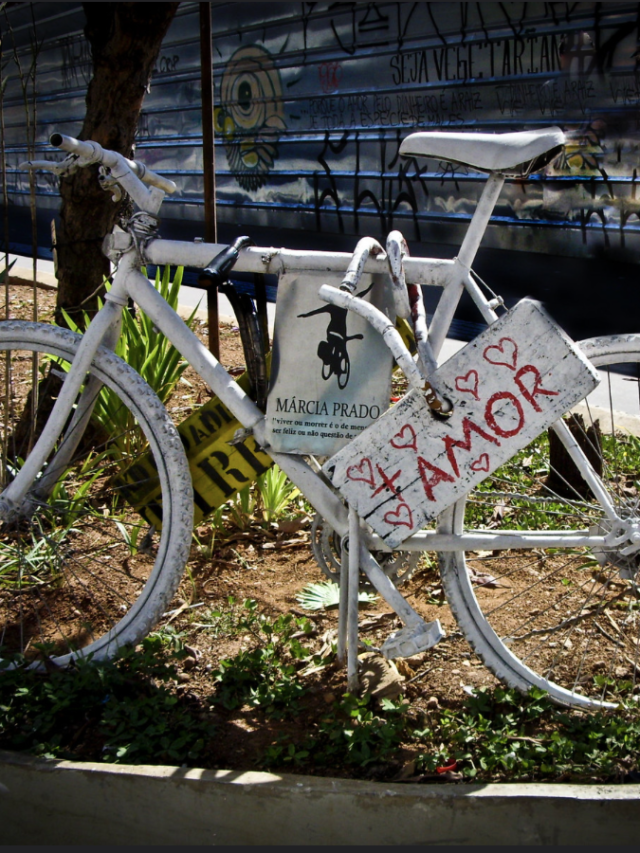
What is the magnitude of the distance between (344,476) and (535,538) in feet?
1.83

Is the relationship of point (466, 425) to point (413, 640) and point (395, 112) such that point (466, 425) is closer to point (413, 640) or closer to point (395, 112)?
point (413, 640)

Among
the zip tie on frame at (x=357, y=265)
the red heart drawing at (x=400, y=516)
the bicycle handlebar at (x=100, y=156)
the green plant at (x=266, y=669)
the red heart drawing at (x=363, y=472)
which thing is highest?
the bicycle handlebar at (x=100, y=156)

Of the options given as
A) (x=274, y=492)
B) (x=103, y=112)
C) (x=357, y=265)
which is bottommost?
(x=274, y=492)

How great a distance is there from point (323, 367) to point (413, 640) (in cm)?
78

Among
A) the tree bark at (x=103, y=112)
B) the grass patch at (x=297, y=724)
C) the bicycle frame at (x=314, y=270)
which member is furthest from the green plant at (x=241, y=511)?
the tree bark at (x=103, y=112)

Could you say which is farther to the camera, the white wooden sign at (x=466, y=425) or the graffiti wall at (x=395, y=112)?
the graffiti wall at (x=395, y=112)

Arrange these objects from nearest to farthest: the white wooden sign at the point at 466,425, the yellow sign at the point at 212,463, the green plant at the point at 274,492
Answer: the white wooden sign at the point at 466,425, the yellow sign at the point at 212,463, the green plant at the point at 274,492

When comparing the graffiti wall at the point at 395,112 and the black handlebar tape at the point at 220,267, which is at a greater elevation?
the graffiti wall at the point at 395,112

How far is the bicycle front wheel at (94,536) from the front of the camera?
2688 mm

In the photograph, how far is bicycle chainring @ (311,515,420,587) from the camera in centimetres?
261

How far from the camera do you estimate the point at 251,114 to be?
35.5ft

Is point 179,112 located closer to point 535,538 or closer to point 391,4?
point 391,4

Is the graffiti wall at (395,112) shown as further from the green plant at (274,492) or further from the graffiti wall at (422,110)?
the green plant at (274,492)

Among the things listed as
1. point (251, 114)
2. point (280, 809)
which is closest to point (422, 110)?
point (251, 114)
